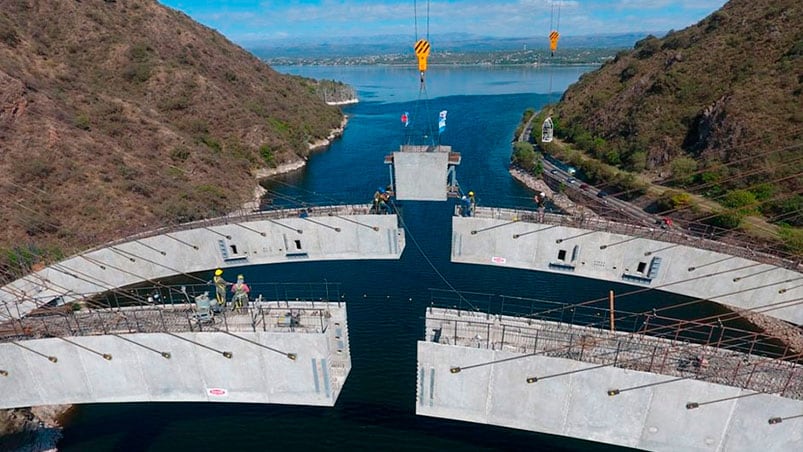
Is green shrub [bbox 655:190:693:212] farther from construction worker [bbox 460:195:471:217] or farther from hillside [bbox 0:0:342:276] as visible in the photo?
hillside [bbox 0:0:342:276]

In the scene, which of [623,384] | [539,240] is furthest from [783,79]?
[623,384]

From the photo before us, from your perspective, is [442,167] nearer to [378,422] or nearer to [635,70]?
[378,422]

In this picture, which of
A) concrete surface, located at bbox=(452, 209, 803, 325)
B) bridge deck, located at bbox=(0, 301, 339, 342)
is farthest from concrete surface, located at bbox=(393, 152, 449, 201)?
bridge deck, located at bbox=(0, 301, 339, 342)

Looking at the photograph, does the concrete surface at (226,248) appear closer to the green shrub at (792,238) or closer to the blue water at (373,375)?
the blue water at (373,375)

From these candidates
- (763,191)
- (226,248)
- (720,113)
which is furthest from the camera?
(720,113)

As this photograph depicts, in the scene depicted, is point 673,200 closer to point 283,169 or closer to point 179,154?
point 283,169

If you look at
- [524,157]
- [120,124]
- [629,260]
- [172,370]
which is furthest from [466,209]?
[120,124]
